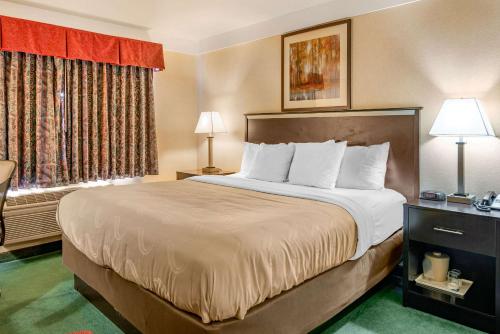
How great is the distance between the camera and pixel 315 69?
147 inches

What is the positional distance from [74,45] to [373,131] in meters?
3.17

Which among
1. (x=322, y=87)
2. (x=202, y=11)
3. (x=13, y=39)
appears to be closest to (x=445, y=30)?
(x=322, y=87)

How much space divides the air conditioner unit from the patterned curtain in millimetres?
155

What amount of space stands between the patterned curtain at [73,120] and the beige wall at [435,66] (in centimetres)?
261

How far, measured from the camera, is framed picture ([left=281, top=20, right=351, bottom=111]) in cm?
350

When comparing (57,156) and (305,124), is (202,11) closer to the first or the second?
(305,124)

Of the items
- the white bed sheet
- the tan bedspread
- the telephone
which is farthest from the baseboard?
the telephone

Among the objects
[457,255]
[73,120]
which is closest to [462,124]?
[457,255]

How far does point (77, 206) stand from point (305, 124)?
2.29m

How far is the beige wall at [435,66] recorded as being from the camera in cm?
267

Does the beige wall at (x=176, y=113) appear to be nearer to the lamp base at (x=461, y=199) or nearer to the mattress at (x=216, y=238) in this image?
the mattress at (x=216, y=238)

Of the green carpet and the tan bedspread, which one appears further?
the green carpet

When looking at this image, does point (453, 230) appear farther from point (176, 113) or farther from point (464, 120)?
point (176, 113)

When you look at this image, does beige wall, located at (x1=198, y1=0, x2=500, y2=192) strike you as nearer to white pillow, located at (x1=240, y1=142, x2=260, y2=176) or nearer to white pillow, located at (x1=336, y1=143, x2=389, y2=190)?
white pillow, located at (x1=336, y1=143, x2=389, y2=190)
